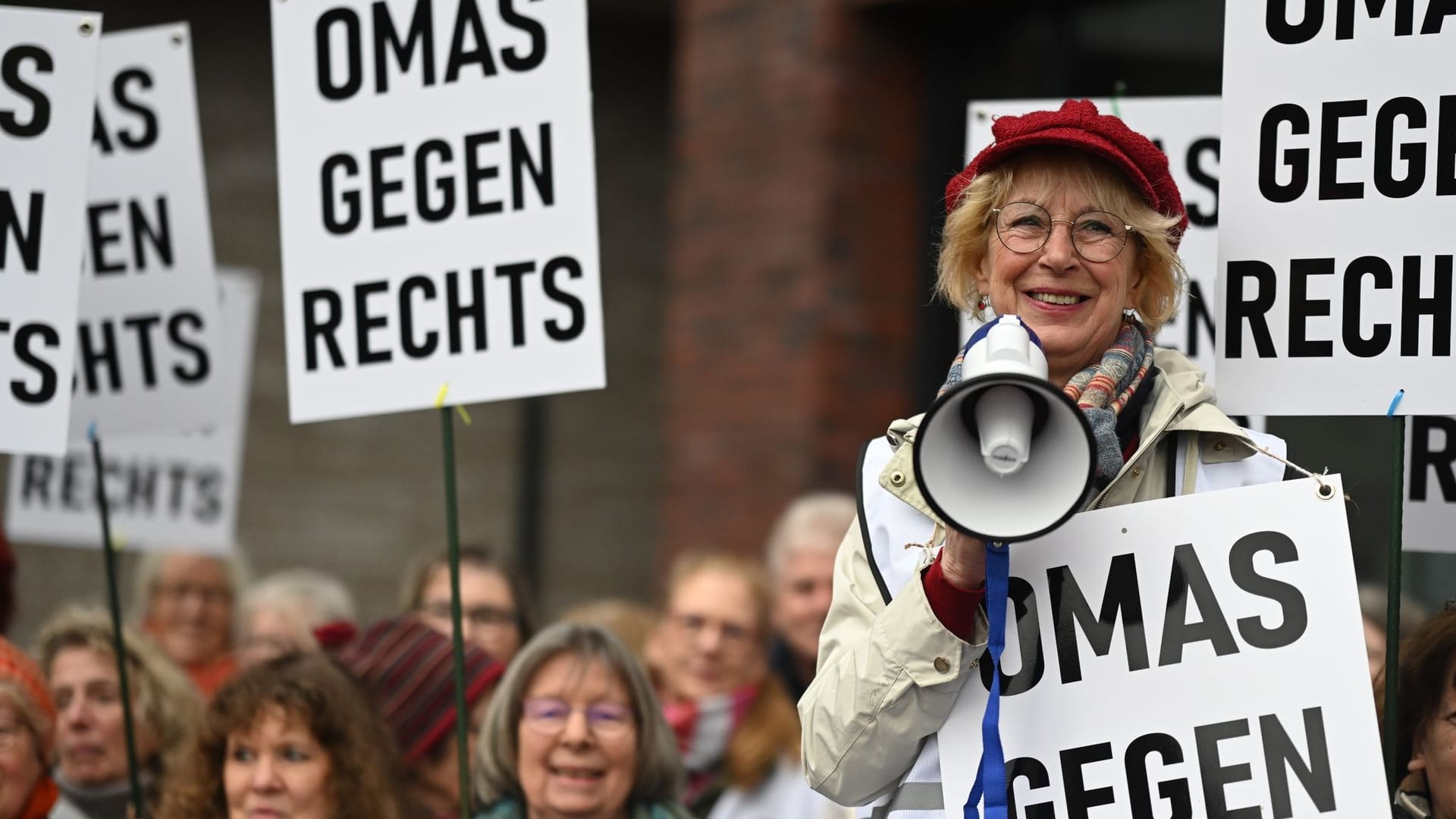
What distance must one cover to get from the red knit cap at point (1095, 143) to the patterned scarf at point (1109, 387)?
219 mm

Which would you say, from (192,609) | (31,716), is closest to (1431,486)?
(31,716)

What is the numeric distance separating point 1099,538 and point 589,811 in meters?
1.62

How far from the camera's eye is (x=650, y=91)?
10.5 m

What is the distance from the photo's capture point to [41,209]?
162 inches

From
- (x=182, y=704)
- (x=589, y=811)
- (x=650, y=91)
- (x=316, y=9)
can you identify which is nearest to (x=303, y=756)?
(x=589, y=811)

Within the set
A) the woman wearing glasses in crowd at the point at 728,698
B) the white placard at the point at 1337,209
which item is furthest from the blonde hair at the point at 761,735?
the white placard at the point at 1337,209

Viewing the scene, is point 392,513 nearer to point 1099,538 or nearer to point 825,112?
point 825,112

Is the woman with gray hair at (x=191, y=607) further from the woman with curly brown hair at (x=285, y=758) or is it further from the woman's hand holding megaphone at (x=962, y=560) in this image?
the woman's hand holding megaphone at (x=962, y=560)

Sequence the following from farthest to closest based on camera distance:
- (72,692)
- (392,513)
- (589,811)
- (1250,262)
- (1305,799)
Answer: (392,513) → (72,692) → (589,811) → (1250,262) → (1305,799)

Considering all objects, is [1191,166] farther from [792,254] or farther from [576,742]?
[792,254]

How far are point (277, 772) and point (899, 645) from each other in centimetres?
188

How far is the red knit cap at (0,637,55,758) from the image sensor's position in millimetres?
3898

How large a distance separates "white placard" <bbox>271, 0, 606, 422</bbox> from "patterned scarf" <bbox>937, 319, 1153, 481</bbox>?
139cm

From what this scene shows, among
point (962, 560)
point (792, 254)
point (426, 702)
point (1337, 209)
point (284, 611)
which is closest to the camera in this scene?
point (962, 560)
